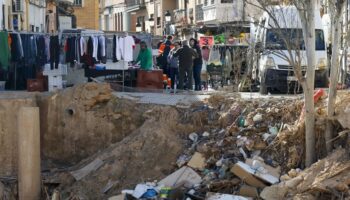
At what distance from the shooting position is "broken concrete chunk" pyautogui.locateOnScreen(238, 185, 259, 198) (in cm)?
1208

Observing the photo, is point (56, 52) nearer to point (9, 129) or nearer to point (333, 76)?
point (9, 129)

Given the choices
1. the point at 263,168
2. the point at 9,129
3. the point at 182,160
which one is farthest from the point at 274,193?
the point at 9,129

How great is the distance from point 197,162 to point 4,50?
8115 millimetres

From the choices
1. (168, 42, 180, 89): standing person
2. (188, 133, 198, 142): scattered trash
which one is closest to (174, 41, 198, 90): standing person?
(168, 42, 180, 89): standing person

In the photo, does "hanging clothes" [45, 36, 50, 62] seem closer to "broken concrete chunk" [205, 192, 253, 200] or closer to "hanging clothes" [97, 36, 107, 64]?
"hanging clothes" [97, 36, 107, 64]

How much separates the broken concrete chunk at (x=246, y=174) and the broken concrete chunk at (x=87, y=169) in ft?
10.9

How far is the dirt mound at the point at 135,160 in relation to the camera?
14181mm

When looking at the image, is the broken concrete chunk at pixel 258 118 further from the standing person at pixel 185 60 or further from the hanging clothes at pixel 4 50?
the hanging clothes at pixel 4 50

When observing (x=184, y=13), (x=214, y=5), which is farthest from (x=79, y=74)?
(x=184, y=13)

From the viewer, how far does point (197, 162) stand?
13.8 m

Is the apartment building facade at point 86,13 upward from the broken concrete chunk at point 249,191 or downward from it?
upward

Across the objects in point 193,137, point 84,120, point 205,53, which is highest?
point 205,53

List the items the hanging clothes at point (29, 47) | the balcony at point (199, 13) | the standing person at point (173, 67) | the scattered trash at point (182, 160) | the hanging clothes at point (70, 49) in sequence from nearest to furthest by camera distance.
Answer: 1. the scattered trash at point (182, 160)
2. the hanging clothes at point (29, 47)
3. the hanging clothes at point (70, 49)
4. the standing person at point (173, 67)
5. the balcony at point (199, 13)

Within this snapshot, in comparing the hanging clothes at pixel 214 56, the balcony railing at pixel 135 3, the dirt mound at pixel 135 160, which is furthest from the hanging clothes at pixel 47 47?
the balcony railing at pixel 135 3
